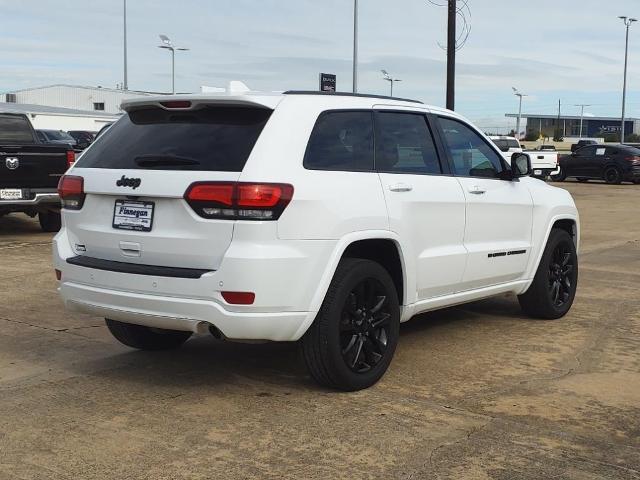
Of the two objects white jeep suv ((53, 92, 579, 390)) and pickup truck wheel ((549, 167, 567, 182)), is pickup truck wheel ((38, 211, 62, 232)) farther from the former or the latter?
pickup truck wheel ((549, 167, 567, 182))

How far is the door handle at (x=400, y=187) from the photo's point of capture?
510 cm

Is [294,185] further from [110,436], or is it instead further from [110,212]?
[110,436]

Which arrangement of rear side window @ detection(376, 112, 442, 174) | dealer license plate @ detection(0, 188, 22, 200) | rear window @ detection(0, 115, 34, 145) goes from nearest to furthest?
rear side window @ detection(376, 112, 442, 174), dealer license plate @ detection(0, 188, 22, 200), rear window @ detection(0, 115, 34, 145)

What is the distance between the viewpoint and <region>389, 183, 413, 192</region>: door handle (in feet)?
16.7

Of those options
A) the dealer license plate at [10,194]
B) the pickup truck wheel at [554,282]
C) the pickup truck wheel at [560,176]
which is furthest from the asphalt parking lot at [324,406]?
the pickup truck wheel at [560,176]

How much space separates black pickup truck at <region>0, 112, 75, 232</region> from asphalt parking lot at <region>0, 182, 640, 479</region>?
5360 millimetres

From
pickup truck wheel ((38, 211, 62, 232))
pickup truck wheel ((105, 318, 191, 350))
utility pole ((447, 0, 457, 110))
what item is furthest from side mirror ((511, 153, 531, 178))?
utility pole ((447, 0, 457, 110))

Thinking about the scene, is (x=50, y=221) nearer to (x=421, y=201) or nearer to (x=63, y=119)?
(x=421, y=201)

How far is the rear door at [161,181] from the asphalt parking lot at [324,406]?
877mm

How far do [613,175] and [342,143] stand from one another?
29.5 meters

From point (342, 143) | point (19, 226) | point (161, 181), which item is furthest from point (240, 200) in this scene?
point (19, 226)

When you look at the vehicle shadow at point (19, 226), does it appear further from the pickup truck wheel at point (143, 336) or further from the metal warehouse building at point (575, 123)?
the metal warehouse building at point (575, 123)

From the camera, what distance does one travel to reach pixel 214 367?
5.46 meters

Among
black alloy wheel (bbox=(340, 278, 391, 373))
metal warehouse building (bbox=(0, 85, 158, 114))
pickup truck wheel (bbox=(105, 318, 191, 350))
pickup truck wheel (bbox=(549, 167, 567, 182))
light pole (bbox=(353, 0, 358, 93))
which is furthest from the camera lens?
metal warehouse building (bbox=(0, 85, 158, 114))
